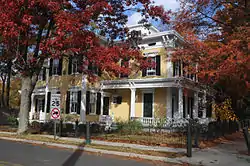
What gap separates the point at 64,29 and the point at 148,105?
40.2ft

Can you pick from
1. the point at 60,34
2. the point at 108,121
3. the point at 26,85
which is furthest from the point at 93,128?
the point at 60,34

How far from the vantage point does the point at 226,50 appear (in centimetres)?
1250

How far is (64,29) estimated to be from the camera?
1214cm

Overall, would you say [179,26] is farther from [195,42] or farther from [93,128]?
[93,128]

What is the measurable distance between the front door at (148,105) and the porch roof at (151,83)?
167 cm

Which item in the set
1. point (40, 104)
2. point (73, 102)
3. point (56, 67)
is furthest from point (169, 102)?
point (40, 104)

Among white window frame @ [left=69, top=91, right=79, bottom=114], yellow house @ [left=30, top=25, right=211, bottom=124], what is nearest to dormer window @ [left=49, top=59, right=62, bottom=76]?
yellow house @ [left=30, top=25, right=211, bottom=124]

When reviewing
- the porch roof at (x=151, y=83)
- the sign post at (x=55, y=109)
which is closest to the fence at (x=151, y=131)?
the sign post at (x=55, y=109)

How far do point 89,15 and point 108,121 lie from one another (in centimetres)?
1137

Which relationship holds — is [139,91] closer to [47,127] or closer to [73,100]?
[73,100]

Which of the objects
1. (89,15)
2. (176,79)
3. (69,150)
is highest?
(89,15)

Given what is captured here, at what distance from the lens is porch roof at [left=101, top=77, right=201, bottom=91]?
19.7 m

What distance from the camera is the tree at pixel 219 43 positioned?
39.4ft

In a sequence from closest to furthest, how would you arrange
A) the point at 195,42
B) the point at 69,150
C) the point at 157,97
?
the point at 69,150
the point at 195,42
the point at 157,97
